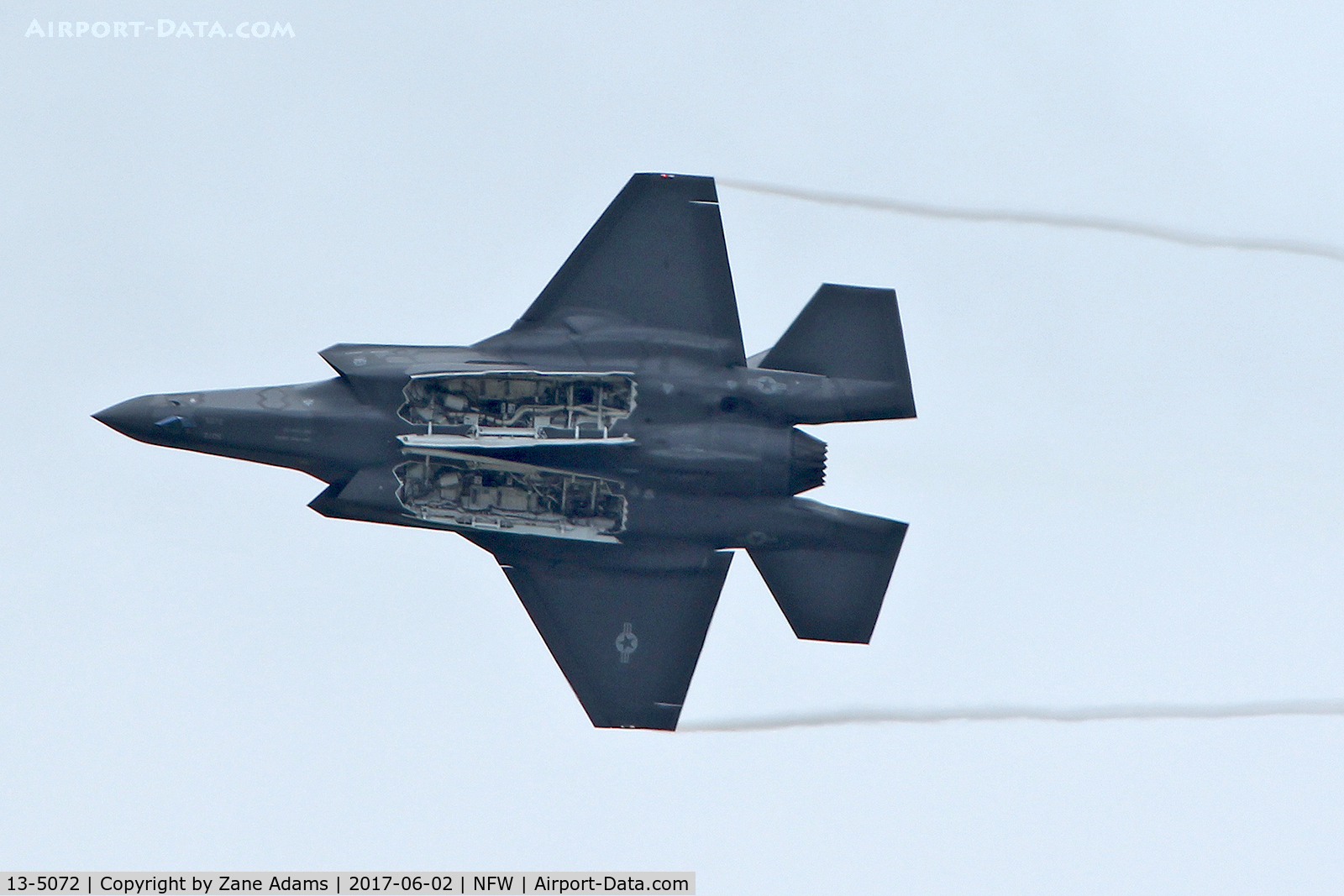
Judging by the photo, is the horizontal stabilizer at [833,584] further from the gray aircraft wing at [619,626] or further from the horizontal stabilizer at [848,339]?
the horizontal stabilizer at [848,339]

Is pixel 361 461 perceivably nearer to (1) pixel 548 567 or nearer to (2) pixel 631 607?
(1) pixel 548 567

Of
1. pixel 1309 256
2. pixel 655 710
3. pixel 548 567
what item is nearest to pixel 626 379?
pixel 548 567

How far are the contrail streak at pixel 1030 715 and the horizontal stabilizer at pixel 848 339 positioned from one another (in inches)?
227

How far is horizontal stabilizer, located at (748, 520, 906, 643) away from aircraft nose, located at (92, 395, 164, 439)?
9.10 metres

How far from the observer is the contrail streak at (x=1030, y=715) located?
22.1 metres

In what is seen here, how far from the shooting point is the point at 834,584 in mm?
20031

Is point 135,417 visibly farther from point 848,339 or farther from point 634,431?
point 848,339

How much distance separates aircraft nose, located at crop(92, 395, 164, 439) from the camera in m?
19.5

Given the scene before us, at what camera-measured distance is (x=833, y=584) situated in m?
20.0

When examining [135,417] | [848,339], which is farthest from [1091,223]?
[135,417]

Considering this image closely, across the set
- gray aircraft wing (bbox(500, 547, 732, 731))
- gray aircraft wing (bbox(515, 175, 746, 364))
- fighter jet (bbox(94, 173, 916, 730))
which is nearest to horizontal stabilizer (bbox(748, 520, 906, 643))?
fighter jet (bbox(94, 173, 916, 730))

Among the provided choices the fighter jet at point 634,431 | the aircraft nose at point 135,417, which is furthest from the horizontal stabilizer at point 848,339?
the aircraft nose at point 135,417

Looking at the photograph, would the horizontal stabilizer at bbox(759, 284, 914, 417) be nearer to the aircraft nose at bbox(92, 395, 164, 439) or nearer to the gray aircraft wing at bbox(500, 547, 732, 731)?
the gray aircraft wing at bbox(500, 547, 732, 731)

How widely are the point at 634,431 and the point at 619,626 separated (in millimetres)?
3408
